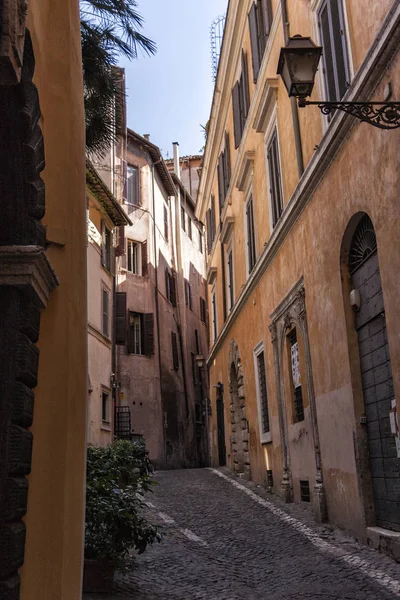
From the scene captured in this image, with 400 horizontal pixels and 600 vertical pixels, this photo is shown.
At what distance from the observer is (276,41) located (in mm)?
11969

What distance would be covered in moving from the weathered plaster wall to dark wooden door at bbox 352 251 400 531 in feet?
12.3

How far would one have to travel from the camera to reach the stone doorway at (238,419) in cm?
1577

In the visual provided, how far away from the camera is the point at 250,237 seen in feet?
49.9

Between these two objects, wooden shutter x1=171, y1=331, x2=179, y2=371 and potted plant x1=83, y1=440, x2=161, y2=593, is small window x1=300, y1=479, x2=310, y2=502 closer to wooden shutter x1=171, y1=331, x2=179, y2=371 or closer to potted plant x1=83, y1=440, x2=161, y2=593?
potted plant x1=83, y1=440, x2=161, y2=593

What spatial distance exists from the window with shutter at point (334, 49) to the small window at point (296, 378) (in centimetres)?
407

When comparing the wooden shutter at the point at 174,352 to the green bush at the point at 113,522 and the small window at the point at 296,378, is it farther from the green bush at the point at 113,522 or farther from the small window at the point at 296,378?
the green bush at the point at 113,522

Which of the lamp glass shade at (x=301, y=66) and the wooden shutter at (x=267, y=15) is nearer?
the lamp glass shade at (x=301, y=66)

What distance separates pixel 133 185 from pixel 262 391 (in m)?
15.4

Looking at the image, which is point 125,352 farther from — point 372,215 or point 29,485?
point 29,485

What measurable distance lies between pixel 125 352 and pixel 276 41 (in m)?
15.0

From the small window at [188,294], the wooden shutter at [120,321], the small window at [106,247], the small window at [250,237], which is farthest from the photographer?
the small window at [188,294]

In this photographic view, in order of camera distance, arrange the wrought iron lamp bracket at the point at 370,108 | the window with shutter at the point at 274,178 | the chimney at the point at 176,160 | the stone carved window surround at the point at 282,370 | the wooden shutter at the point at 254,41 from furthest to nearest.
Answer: the chimney at the point at 176,160, the wooden shutter at the point at 254,41, the window with shutter at the point at 274,178, the stone carved window surround at the point at 282,370, the wrought iron lamp bracket at the point at 370,108

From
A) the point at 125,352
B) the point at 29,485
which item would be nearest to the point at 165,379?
the point at 125,352

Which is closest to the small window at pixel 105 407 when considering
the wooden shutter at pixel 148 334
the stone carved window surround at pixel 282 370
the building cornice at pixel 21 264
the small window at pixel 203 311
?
the wooden shutter at pixel 148 334
